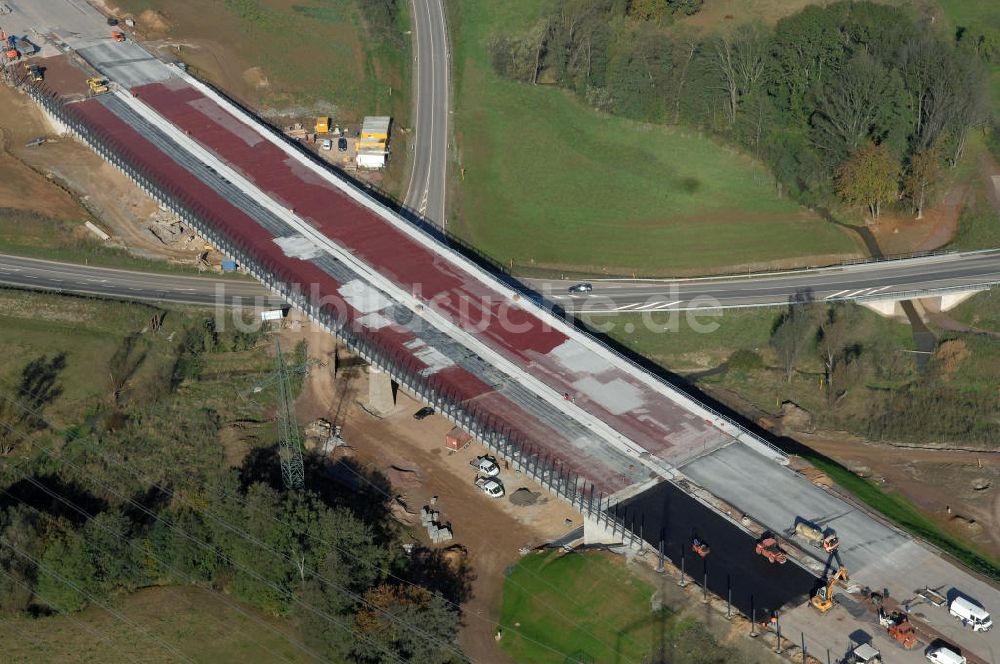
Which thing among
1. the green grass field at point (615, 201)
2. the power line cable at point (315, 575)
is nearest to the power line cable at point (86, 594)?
the power line cable at point (315, 575)

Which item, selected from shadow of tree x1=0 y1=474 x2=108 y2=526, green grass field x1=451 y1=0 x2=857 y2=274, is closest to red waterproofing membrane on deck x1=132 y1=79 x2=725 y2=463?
green grass field x1=451 y1=0 x2=857 y2=274

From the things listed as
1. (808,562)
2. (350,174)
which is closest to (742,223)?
(350,174)

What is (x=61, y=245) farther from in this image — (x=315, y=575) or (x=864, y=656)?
(x=864, y=656)

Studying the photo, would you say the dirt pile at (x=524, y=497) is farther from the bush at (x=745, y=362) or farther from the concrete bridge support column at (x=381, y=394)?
the bush at (x=745, y=362)

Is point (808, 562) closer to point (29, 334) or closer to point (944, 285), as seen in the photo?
point (944, 285)

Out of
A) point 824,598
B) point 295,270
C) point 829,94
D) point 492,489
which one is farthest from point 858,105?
point 824,598

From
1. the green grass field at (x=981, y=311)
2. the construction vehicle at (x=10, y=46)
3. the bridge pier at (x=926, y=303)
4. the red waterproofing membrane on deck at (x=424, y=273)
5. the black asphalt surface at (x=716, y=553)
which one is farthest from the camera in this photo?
the construction vehicle at (x=10, y=46)
